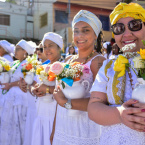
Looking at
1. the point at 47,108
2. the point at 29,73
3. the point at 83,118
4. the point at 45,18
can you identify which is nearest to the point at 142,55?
the point at 83,118

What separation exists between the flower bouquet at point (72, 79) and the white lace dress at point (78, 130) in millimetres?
83

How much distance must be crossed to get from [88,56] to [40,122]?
5.29 ft

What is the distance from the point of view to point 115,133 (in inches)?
56.6

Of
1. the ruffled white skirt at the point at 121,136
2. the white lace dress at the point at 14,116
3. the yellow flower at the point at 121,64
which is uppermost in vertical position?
the yellow flower at the point at 121,64

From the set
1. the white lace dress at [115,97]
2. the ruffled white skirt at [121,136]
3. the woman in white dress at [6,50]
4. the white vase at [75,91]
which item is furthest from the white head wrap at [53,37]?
the woman in white dress at [6,50]

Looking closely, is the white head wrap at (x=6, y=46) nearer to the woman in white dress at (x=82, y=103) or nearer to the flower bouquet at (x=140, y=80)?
the woman in white dress at (x=82, y=103)

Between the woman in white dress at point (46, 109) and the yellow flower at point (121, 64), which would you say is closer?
the yellow flower at point (121, 64)

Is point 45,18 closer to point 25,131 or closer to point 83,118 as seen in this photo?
point 25,131

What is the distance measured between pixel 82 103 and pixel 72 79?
0.95 feet

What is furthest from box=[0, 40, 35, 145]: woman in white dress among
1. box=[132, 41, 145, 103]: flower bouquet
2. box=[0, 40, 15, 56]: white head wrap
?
box=[132, 41, 145, 103]: flower bouquet

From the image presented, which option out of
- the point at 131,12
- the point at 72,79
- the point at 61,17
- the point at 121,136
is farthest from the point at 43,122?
the point at 61,17

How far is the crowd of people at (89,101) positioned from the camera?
4.59 ft

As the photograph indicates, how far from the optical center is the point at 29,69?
3.88 m

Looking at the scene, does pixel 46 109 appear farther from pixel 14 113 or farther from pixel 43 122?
pixel 14 113
